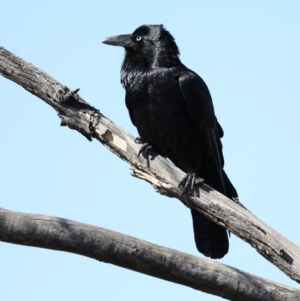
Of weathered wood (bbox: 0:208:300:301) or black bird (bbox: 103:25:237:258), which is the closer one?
weathered wood (bbox: 0:208:300:301)

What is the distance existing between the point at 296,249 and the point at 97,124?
172 cm

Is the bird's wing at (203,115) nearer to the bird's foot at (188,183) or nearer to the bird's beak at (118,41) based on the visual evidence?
the bird's beak at (118,41)

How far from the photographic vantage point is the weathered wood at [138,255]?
12.1ft

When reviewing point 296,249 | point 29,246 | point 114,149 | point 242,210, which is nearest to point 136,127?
point 114,149

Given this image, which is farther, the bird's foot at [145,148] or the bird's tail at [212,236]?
the bird's tail at [212,236]

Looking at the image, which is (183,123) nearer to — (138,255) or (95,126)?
(95,126)

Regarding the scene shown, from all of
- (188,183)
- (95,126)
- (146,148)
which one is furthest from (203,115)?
(95,126)

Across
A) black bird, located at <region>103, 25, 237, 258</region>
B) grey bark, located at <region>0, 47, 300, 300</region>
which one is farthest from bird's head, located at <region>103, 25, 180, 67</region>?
grey bark, located at <region>0, 47, 300, 300</region>

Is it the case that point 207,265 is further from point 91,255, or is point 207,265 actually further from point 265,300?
point 91,255

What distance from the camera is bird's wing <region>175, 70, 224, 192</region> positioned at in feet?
20.3

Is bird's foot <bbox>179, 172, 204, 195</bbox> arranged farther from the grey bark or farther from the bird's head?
the bird's head

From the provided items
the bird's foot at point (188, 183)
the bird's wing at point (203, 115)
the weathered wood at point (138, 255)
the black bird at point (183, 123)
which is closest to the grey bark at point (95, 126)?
the bird's foot at point (188, 183)

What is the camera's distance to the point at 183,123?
6.21 meters

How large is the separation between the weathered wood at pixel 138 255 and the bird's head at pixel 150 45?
2867 mm
